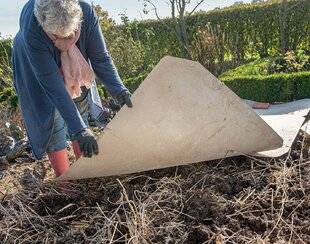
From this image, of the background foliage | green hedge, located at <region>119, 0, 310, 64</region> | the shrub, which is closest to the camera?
the shrub

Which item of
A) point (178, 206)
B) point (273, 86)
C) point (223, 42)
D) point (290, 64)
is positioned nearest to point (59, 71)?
point (178, 206)

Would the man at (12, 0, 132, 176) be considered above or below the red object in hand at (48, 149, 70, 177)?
above

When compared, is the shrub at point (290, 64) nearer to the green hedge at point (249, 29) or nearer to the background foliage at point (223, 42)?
the background foliage at point (223, 42)

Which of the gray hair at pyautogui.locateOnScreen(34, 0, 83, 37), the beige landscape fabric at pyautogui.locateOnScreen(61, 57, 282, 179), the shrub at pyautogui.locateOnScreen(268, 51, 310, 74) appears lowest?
the shrub at pyautogui.locateOnScreen(268, 51, 310, 74)

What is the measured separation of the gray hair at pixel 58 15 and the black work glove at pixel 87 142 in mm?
553

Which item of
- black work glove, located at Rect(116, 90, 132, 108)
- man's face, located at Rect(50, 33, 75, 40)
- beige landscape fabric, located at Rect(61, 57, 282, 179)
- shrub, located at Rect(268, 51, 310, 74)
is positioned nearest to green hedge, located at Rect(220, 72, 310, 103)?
shrub, located at Rect(268, 51, 310, 74)

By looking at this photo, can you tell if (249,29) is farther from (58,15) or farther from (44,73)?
(58,15)

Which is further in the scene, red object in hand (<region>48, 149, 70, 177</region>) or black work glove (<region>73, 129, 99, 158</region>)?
red object in hand (<region>48, 149, 70, 177</region>)

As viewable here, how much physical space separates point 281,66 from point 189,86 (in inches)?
192

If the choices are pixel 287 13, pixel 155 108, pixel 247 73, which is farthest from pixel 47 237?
pixel 287 13

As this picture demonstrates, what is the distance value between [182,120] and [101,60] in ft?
2.23

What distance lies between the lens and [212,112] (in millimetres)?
2814

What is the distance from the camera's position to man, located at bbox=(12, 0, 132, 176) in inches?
101

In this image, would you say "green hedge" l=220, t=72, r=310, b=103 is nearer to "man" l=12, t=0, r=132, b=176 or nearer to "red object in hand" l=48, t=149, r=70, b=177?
"man" l=12, t=0, r=132, b=176
